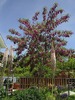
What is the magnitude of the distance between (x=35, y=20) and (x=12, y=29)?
1651mm

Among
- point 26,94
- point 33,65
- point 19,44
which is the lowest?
point 26,94

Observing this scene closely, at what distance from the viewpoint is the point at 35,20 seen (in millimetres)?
22219

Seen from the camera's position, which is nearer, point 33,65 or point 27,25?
point 33,65

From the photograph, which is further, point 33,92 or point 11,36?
point 11,36

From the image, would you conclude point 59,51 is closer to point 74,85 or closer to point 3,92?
point 74,85

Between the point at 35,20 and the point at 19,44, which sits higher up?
the point at 35,20

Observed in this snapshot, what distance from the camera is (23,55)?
21312 millimetres

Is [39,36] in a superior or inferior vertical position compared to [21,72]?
superior

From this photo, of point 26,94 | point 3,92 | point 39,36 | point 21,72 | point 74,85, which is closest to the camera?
point 26,94

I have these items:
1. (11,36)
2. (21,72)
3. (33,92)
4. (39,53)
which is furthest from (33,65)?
(33,92)

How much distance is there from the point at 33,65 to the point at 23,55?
50.3 inches

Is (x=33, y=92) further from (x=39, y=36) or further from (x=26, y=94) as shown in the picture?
(x=39, y=36)

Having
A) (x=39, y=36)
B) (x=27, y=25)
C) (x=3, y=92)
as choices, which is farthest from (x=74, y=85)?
(x=3, y=92)

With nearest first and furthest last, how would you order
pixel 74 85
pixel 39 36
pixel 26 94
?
pixel 26 94 < pixel 74 85 < pixel 39 36
